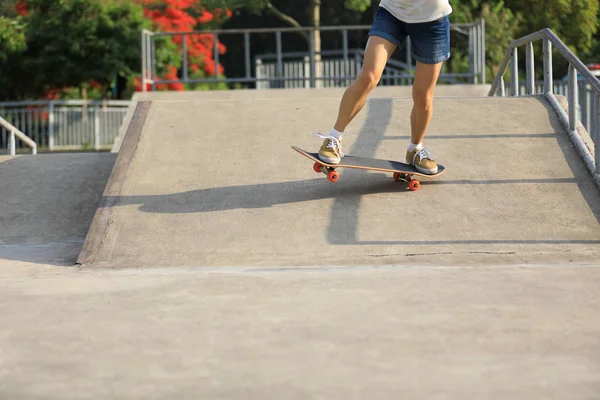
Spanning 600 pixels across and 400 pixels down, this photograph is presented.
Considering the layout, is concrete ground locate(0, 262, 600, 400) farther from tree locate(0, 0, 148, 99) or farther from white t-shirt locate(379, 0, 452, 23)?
tree locate(0, 0, 148, 99)

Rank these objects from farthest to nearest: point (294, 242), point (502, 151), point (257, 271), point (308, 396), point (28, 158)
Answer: point (28, 158) < point (502, 151) < point (294, 242) < point (257, 271) < point (308, 396)

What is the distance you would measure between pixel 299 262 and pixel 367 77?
1.56 meters

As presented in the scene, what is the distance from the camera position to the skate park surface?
342 cm

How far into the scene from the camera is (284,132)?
8.37 m

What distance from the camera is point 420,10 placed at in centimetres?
687

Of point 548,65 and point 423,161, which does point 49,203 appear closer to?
point 423,161

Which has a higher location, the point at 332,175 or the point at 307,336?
the point at 332,175

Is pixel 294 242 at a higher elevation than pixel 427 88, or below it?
below

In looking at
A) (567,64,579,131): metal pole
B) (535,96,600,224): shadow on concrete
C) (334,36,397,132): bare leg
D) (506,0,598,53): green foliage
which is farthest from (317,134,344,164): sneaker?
(506,0,598,53): green foliage

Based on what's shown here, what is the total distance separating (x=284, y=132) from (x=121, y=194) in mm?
1767

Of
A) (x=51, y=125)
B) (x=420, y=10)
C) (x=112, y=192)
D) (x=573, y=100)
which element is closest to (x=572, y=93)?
(x=573, y=100)

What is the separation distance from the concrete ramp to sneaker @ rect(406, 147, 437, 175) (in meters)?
0.14

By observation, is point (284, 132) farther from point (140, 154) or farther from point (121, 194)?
point (121, 194)

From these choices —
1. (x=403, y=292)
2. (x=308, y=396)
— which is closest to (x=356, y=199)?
(x=403, y=292)
